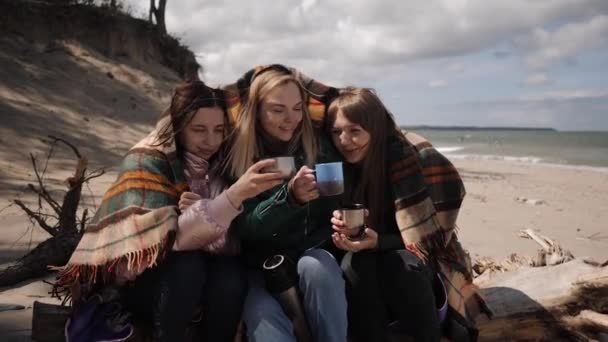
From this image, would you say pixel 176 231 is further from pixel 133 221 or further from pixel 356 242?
pixel 356 242

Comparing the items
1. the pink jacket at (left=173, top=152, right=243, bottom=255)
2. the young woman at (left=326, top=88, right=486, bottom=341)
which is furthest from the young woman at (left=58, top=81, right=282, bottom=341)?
the young woman at (left=326, top=88, right=486, bottom=341)

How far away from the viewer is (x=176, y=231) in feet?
8.87

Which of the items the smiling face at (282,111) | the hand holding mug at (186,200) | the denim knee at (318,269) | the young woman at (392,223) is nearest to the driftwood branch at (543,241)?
the young woman at (392,223)

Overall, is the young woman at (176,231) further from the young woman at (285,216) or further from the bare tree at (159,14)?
the bare tree at (159,14)

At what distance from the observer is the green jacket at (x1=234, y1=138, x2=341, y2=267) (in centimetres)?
269

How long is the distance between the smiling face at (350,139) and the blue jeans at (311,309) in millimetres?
837

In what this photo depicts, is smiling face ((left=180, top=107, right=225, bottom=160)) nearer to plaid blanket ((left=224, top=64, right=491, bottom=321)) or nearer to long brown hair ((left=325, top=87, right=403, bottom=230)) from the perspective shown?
plaid blanket ((left=224, top=64, right=491, bottom=321))

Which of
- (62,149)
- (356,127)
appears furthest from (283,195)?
(62,149)

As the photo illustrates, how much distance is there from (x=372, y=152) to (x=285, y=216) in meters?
0.84

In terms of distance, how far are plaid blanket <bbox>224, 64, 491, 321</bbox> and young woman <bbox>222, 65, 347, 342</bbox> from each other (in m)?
0.16

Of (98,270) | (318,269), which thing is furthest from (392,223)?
(98,270)

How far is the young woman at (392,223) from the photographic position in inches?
107

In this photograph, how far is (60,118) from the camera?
1199 cm

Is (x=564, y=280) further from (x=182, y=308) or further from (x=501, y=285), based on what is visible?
(x=182, y=308)
